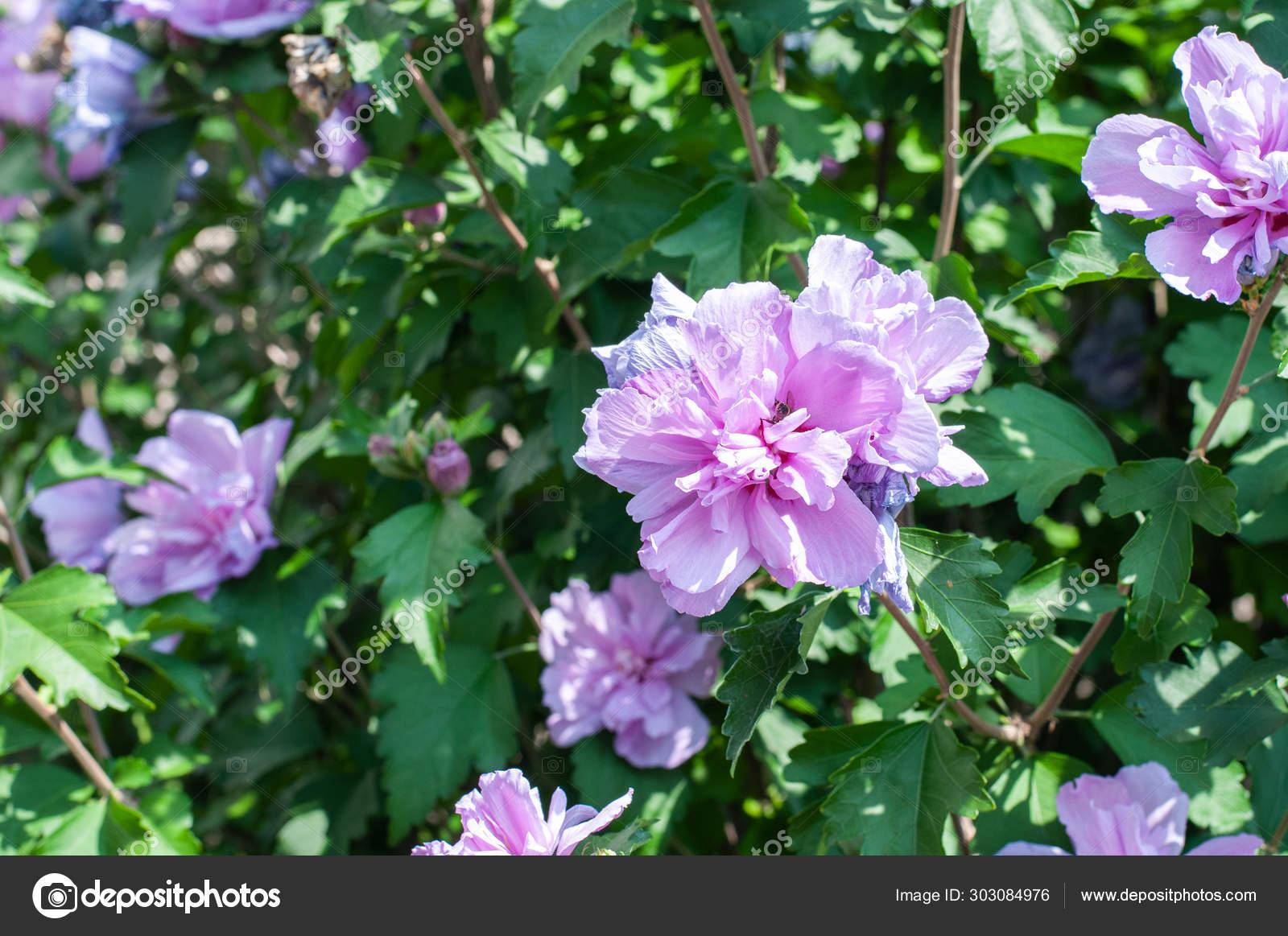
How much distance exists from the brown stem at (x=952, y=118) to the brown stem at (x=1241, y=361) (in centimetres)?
46

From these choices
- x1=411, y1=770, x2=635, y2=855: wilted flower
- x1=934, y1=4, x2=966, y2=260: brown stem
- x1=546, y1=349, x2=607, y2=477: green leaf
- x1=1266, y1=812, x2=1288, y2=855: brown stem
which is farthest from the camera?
x1=546, y1=349, x2=607, y2=477: green leaf

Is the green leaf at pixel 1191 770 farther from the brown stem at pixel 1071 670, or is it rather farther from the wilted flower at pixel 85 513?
the wilted flower at pixel 85 513

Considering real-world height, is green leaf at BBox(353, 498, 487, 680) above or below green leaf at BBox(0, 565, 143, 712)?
below

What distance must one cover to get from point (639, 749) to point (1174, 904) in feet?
2.74

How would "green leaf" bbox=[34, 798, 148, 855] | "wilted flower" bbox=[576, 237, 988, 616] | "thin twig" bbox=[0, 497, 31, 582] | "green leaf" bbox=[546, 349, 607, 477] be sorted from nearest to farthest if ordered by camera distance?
"wilted flower" bbox=[576, 237, 988, 616] → "green leaf" bbox=[34, 798, 148, 855] → "green leaf" bbox=[546, 349, 607, 477] → "thin twig" bbox=[0, 497, 31, 582]

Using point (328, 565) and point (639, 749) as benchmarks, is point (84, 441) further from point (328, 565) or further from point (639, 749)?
point (639, 749)

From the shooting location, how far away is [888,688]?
1.69 meters

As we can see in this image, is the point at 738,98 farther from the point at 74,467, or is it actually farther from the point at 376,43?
the point at 74,467

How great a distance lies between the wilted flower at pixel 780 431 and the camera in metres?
1.04

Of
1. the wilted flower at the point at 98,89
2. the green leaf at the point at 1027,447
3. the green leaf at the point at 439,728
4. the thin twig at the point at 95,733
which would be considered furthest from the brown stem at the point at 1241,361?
the wilted flower at the point at 98,89

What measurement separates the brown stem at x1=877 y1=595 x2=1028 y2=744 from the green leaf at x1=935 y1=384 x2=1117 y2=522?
0.24m

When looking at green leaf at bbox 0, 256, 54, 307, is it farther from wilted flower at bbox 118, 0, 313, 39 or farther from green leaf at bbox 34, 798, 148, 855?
green leaf at bbox 34, 798, 148, 855

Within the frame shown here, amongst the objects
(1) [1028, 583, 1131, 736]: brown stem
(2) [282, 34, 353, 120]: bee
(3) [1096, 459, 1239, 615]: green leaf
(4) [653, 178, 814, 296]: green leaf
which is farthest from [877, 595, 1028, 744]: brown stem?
(2) [282, 34, 353, 120]: bee

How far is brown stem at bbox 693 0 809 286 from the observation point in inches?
64.0
